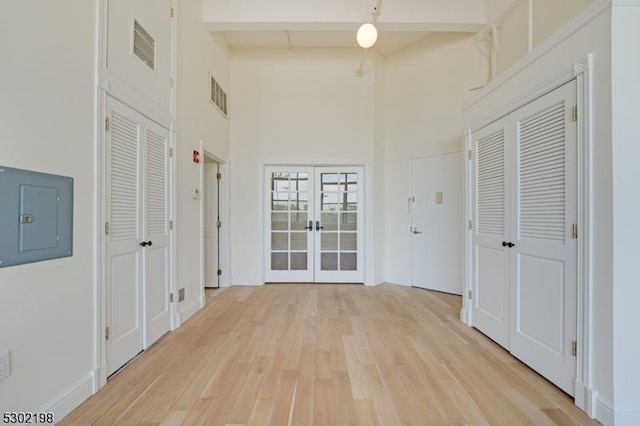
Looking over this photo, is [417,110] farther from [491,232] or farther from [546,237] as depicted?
[546,237]

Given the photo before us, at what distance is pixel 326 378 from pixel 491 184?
2.28 meters

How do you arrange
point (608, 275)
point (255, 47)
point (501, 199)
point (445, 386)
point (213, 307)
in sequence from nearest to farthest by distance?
point (608, 275)
point (445, 386)
point (501, 199)
point (213, 307)
point (255, 47)

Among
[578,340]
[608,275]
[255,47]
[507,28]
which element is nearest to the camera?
[608,275]

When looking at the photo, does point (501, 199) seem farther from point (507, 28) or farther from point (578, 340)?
point (507, 28)

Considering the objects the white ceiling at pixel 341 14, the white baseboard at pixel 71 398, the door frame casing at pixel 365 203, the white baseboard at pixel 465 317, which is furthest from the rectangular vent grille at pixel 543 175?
the white baseboard at pixel 71 398

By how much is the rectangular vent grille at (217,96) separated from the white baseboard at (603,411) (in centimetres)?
480

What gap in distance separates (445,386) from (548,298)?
3.18ft

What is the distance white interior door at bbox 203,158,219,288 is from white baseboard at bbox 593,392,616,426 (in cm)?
460

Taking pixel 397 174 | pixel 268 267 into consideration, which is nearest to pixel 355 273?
pixel 268 267

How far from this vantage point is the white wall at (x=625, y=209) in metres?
1.69

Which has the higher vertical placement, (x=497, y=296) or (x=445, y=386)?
(x=497, y=296)

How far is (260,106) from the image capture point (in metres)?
5.20

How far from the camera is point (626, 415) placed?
5.55 ft

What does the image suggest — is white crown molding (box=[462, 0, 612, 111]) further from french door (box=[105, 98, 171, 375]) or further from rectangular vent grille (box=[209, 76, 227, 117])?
rectangular vent grille (box=[209, 76, 227, 117])
